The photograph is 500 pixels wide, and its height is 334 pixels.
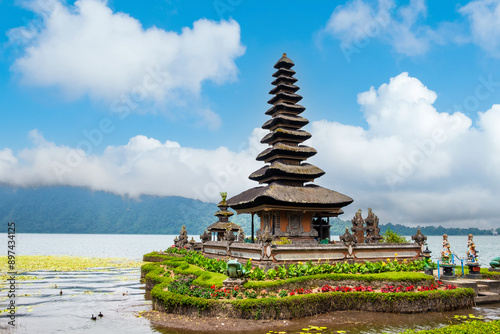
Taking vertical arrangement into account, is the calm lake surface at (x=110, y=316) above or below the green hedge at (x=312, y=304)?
below

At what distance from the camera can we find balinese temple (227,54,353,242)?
28880 millimetres

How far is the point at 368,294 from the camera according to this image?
1875cm

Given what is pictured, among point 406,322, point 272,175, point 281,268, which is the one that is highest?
point 272,175

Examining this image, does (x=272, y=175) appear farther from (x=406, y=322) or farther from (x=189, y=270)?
(x=406, y=322)

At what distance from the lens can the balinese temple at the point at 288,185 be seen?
28.9m

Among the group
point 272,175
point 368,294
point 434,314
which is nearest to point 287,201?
point 272,175

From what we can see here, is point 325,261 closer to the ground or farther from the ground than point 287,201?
closer to the ground

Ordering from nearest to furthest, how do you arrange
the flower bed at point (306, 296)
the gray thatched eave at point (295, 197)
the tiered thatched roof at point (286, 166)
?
the flower bed at point (306, 296), the gray thatched eave at point (295, 197), the tiered thatched roof at point (286, 166)

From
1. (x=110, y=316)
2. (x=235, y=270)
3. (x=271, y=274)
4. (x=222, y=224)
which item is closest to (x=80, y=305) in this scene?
(x=110, y=316)

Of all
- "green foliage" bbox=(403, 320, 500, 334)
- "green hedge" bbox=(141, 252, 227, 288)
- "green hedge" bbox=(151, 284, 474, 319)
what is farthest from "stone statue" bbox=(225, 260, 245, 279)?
"green foliage" bbox=(403, 320, 500, 334)

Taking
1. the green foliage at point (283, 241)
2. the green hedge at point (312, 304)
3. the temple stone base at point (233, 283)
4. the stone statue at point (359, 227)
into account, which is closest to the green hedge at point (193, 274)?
the temple stone base at point (233, 283)

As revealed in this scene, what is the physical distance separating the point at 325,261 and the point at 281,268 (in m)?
3.84

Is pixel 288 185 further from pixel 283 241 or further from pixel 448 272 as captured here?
Result: pixel 448 272

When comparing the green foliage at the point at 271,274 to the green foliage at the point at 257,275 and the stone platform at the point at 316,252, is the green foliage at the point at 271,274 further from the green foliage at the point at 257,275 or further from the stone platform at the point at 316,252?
the stone platform at the point at 316,252
